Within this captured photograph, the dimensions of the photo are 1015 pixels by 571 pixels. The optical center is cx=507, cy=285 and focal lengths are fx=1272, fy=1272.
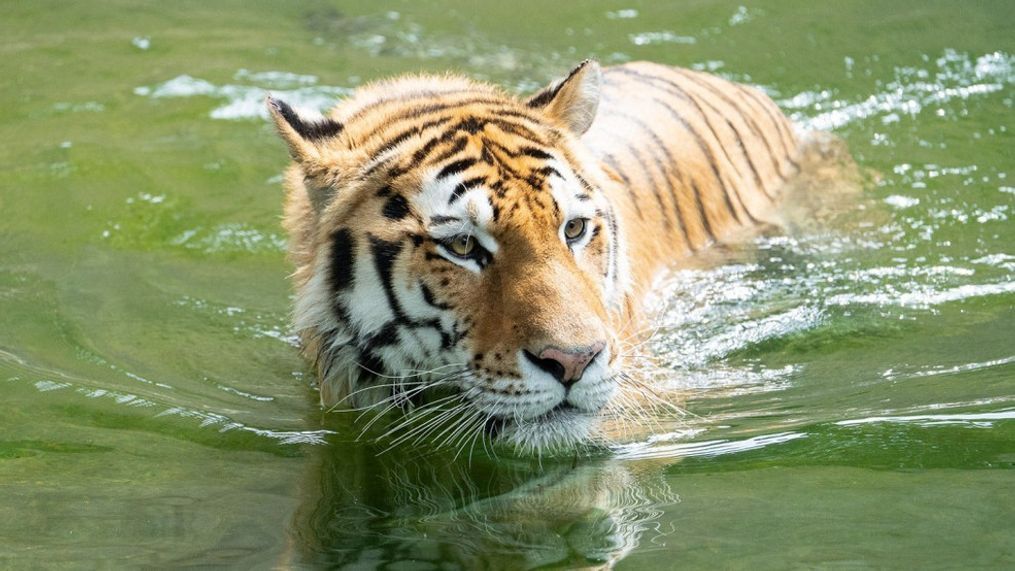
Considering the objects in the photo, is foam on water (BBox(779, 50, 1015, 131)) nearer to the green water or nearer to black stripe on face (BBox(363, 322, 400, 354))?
the green water

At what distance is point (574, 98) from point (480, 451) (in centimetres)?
75

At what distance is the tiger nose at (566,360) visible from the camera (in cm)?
208

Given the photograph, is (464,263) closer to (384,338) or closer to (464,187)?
(464,187)

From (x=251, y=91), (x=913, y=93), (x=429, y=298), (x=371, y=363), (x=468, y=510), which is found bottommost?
(x=468, y=510)

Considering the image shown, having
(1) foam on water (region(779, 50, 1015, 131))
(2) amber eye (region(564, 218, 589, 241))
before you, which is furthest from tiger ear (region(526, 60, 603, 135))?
(1) foam on water (region(779, 50, 1015, 131))

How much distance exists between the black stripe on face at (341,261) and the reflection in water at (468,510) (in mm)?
363

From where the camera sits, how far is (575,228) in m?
2.36

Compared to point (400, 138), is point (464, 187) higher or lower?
lower

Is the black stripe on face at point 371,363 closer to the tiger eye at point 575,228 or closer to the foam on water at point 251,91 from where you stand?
the tiger eye at point 575,228

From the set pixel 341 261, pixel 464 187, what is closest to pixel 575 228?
pixel 464 187

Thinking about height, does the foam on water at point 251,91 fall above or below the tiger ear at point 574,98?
above

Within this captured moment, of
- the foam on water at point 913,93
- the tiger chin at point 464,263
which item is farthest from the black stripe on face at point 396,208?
the foam on water at point 913,93

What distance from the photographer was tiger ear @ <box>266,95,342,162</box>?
236cm

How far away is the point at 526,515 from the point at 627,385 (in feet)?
1.09
